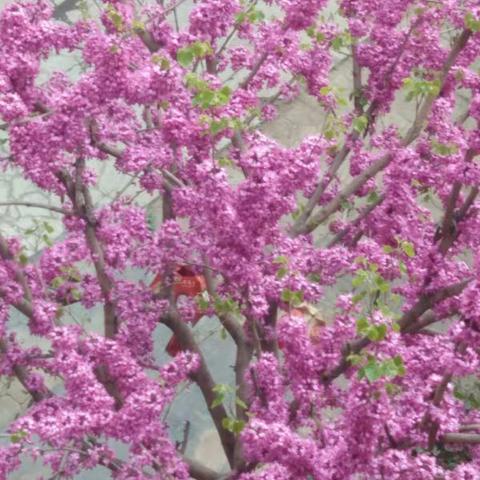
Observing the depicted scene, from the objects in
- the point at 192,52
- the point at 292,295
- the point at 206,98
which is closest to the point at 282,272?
the point at 292,295

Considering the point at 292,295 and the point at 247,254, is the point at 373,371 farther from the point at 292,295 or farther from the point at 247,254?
the point at 247,254

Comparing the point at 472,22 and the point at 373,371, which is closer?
the point at 373,371

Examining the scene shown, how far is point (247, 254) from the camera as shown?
2828 mm

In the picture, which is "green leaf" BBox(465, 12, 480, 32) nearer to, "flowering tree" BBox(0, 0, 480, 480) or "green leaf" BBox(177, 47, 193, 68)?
"flowering tree" BBox(0, 0, 480, 480)

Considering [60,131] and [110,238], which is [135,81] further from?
[110,238]

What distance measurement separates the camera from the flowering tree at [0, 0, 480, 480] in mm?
2564

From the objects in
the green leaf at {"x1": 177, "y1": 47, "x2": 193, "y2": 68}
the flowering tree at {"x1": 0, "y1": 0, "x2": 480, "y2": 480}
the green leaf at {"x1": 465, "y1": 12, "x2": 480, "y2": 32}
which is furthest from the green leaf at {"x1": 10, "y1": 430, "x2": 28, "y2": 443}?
the green leaf at {"x1": 465, "y1": 12, "x2": 480, "y2": 32}

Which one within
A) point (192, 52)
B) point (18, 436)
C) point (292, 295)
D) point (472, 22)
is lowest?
point (18, 436)

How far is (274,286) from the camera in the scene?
9.74ft

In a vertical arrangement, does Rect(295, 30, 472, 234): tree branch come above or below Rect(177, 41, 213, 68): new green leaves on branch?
above

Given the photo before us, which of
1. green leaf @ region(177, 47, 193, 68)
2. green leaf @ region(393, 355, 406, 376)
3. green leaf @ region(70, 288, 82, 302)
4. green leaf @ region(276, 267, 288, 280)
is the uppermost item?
green leaf @ region(177, 47, 193, 68)

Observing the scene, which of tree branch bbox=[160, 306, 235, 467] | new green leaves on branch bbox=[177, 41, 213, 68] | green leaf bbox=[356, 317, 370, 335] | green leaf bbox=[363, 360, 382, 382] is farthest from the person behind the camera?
tree branch bbox=[160, 306, 235, 467]

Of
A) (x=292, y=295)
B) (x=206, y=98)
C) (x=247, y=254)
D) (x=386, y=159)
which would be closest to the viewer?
(x=206, y=98)

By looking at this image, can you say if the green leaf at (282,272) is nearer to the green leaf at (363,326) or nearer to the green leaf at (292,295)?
the green leaf at (292,295)
